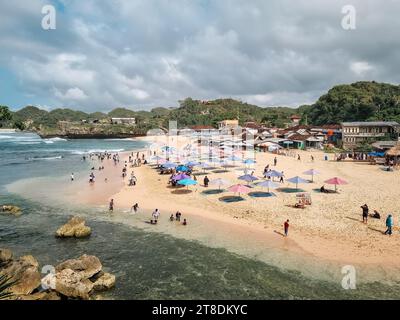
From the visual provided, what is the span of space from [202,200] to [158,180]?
1003 centimetres

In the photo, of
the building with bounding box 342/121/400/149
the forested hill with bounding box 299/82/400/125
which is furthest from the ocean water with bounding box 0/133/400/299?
the forested hill with bounding box 299/82/400/125

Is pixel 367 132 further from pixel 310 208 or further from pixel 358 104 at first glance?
pixel 310 208

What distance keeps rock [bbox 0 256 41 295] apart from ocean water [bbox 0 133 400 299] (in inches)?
94.5

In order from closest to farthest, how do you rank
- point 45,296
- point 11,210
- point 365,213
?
point 45,296 → point 365,213 → point 11,210

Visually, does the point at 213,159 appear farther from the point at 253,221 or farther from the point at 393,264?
the point at 393,264

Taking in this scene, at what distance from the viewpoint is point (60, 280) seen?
12.0 meters

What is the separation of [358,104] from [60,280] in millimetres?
97270

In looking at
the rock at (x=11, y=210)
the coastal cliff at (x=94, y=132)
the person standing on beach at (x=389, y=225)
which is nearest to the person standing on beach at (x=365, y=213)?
the person standing on beach at (x=389, y=225)

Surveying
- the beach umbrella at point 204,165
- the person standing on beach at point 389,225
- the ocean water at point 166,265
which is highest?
the beach umbrella at point 204,165

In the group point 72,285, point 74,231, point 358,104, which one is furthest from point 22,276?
point 358,104

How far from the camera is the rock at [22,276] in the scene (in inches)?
Result: 464

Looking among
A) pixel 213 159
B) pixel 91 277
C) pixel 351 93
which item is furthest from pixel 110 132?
pixel 91 277

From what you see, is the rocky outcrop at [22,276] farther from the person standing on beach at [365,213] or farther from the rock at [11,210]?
the person standing on beach at [365,213]
